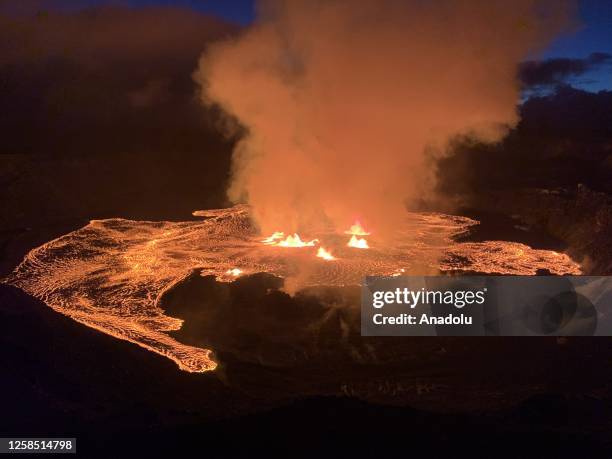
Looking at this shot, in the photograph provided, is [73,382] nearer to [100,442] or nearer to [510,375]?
[100,442]

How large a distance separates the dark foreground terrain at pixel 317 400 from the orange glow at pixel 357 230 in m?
10.3

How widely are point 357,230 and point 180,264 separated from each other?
7.66m

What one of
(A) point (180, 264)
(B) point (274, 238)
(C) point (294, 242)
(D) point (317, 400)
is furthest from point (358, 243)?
(D) point (317, 400)

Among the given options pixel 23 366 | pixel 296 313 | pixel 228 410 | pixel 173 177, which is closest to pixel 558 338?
pixel 296 313

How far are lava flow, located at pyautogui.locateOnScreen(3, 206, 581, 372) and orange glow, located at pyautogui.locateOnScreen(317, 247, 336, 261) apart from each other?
0.10 meters

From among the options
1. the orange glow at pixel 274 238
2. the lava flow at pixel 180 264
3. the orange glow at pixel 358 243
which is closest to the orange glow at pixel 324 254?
the lava flow at pixel 180 264

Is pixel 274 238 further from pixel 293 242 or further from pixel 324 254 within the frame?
pixel 324 254

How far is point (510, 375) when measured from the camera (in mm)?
10797

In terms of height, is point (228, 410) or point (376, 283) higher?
point (376, 283)

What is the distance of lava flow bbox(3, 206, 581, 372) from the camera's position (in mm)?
13539

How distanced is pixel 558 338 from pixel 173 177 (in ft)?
99.2

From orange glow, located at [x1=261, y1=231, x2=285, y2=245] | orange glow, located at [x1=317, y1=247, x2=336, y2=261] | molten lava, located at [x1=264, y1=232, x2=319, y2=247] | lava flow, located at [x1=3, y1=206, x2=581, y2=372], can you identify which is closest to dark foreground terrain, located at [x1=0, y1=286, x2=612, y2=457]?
lava flow, located at [x1=3, y1=206, x2=581, y2=372]

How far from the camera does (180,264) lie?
58.7 feet

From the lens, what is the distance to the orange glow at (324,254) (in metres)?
18.7
